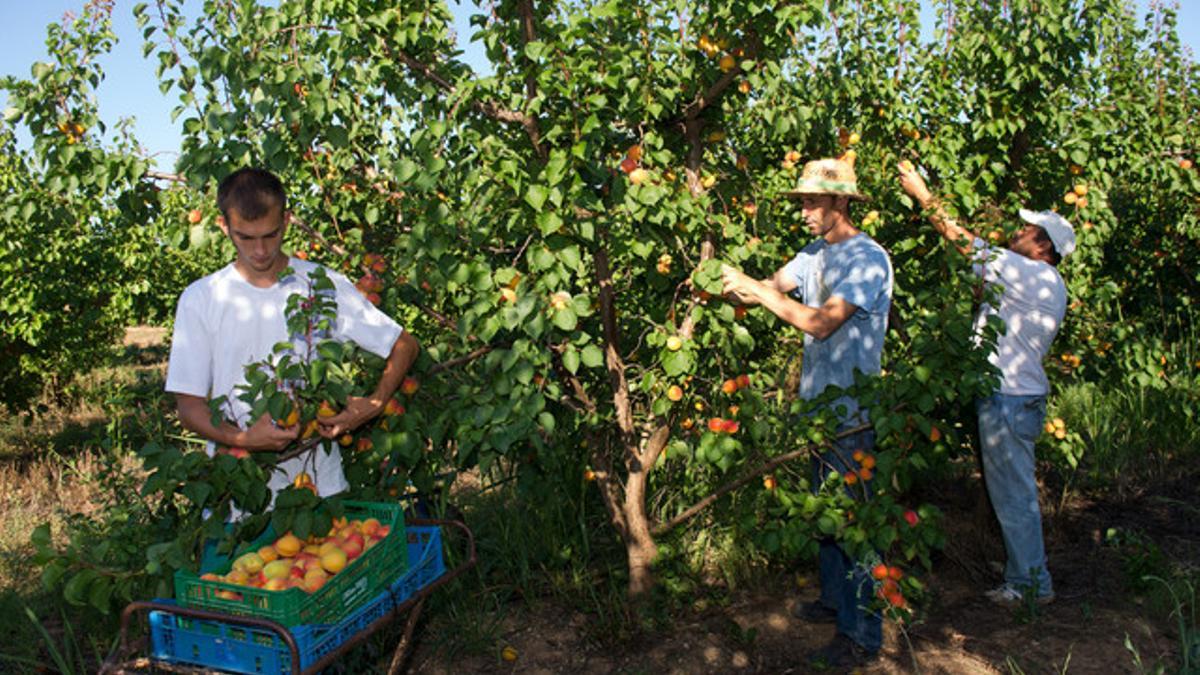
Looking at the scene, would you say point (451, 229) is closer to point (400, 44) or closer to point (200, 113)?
point (400, 44)

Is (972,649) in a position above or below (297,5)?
below

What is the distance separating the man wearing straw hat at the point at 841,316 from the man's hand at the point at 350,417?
121 cm

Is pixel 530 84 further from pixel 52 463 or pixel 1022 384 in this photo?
pixel 52 463

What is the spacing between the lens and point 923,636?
3.45m

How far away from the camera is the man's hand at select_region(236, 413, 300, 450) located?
2.31 m

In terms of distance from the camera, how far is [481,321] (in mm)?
2688

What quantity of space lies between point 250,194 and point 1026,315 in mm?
2954

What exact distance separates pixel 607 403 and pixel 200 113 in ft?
5.67

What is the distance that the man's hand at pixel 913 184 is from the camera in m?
3.80

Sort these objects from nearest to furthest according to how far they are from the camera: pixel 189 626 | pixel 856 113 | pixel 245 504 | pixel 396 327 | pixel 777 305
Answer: pixel 189 626 < pixel 245 504 < pixel 396 327 < pixel 777 305 < pixel 856 113

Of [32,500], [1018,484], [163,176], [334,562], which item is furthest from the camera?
[32,500]

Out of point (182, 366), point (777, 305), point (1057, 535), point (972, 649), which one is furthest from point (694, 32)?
point (1057, 535)

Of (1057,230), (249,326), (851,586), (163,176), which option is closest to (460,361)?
(249,326)

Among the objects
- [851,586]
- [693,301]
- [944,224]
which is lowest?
[851,586]
